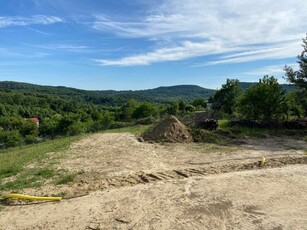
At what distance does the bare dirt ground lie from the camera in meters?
6.58

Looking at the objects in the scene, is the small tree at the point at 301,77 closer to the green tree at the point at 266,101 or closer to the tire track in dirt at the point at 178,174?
the green tree at the point at 266,101

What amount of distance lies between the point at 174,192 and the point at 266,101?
1486cm

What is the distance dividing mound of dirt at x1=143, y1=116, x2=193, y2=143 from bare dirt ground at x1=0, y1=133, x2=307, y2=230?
2682 millimetres

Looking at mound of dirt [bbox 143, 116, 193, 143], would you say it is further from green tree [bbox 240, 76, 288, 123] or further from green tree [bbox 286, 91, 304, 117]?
green tree [bbox 286, 91, 304, 117]

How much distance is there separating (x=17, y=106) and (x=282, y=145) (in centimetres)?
9257

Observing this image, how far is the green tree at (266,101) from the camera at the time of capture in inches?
823

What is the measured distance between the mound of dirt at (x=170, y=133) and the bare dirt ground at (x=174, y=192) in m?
2.68

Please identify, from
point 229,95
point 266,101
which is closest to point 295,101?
point 266,101

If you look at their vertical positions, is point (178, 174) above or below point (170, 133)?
below

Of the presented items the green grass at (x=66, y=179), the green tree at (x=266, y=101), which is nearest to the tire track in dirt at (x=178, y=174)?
the green grass at (x=66, y=179)

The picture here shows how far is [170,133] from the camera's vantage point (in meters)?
16.7

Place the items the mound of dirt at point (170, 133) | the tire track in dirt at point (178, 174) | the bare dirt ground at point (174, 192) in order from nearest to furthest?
the bare dirt ground at point (174, 192)
the tire track in dirt at point (178, 174)
the mound of dirt at point (170, 133)

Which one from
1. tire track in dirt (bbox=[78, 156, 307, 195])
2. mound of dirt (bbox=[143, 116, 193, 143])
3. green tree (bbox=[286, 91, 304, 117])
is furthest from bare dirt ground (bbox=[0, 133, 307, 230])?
green tree (bbox=[286, 91, 304, 117])

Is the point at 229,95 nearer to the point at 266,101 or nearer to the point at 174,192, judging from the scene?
the point at 266,101
